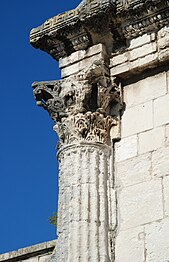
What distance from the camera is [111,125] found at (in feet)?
28.7

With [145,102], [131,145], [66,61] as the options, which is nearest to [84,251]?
[131,145]

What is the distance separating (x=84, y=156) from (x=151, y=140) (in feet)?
2.53

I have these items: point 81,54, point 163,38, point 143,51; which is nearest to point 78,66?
point 81,54

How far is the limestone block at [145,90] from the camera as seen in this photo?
8638 millimetres

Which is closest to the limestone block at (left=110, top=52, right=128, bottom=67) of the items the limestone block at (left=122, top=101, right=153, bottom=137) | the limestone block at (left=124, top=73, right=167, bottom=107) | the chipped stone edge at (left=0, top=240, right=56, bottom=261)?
the limestone block at (left=124, top=73, right=167, bottom=107)

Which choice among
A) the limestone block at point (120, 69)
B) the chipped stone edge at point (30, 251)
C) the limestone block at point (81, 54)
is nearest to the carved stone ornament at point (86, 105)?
the limestone block at point (120, 69)

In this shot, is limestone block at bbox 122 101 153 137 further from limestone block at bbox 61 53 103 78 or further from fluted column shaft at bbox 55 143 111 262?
limestone block at bbox 61 53 103 78

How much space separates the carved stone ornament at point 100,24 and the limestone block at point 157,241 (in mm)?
2518

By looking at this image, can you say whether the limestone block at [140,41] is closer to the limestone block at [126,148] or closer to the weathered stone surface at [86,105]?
the weathered stone surface at [86,105]

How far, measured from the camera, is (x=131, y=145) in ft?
27.8

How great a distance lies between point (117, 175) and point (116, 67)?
1.43 metres

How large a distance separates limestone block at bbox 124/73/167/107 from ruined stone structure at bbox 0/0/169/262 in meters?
0.01

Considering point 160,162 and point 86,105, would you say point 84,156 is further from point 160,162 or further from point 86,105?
point 160,162

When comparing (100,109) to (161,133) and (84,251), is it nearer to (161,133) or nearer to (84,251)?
(161,133)
